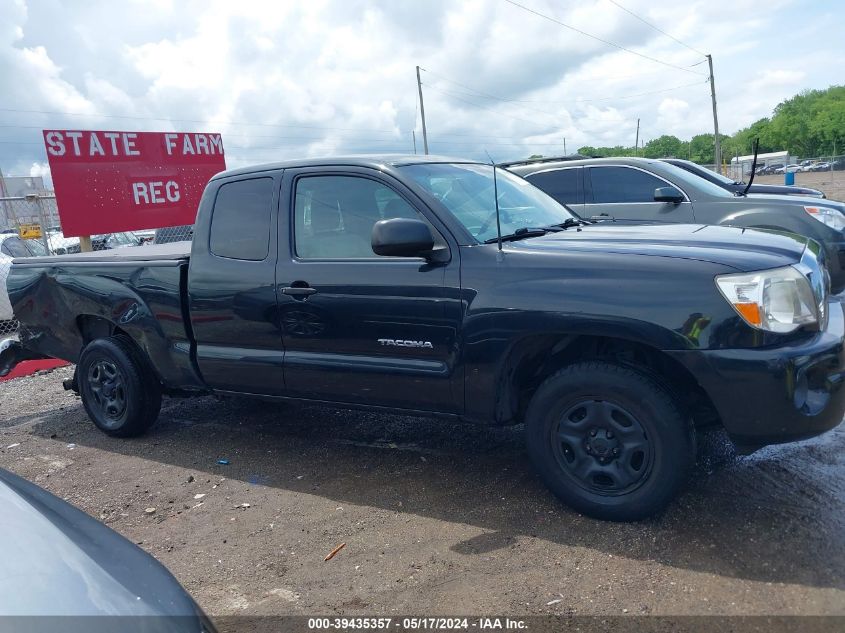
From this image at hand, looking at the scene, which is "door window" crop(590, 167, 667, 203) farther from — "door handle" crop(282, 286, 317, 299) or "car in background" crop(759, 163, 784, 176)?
"car in background" crop(759, 163, 784, 176)

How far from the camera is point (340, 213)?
13.7 feet

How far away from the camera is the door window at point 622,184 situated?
807 cm

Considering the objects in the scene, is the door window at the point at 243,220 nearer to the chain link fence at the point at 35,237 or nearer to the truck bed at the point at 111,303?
the truck bed at the point at 111,303

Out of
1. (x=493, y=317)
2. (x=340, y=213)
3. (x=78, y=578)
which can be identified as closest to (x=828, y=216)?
(x=493, y=317)

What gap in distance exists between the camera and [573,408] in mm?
3416

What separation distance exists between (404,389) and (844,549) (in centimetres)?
215

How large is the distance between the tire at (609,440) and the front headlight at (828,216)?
532 centimetres

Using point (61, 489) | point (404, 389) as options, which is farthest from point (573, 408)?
point (61, 489)

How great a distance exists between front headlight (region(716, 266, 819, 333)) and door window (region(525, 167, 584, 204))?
5.35 metres

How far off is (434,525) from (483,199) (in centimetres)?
185

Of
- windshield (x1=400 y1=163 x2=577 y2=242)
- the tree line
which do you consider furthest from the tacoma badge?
the tree line

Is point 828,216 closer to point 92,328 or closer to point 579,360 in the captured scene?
→ point 579,360

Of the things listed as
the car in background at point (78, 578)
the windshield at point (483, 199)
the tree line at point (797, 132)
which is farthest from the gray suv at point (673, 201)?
the tree line at point (797, 132)

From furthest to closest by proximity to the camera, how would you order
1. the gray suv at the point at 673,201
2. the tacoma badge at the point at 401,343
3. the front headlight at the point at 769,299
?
the gray suv at the point at 673,201 < the tacoma badge at the point at 401,343 < the front headlight at the point at 769,299
